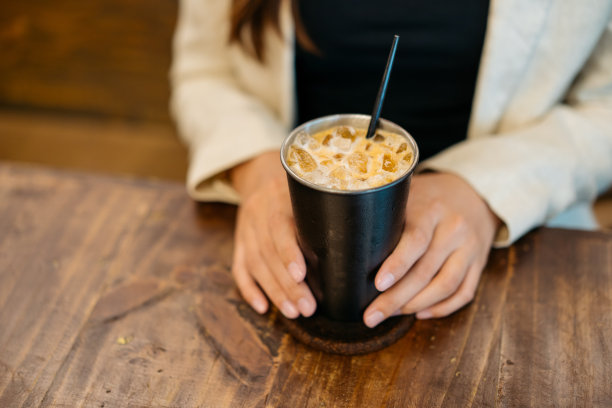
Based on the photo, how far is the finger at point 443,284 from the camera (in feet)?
2.58

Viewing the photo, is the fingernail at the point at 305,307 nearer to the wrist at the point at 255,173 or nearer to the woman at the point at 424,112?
the woman at the point at 424,112

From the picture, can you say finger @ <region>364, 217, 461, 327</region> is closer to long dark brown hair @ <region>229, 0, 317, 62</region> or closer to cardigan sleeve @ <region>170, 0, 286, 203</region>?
cardigan sleeve @ <region>170, 0, 286, 203</region>

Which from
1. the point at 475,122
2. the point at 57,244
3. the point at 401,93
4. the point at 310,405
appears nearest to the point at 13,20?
the point at 57,244

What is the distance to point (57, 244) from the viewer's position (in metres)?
0.96

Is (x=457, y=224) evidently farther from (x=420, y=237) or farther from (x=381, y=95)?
(x=381, y=95)

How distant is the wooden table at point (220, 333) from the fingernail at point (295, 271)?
4.1 inches

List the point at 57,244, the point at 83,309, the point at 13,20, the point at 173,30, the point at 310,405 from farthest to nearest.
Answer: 1. the point at 13,20
2. the point at 173,30
3. the point at 57,244
4. the point at 83,309
5. the point at 310,405

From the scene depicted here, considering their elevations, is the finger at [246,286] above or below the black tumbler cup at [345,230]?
below

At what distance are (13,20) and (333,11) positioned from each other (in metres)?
1.88

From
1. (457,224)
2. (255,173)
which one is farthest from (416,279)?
(255,173)

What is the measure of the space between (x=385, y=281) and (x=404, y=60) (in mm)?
629

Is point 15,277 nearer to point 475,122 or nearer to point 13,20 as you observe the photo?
point 475,122

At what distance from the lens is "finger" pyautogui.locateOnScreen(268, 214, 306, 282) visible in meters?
0.75

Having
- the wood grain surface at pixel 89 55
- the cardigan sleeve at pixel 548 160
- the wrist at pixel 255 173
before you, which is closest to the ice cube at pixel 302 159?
the wrist at pixel 255 173
